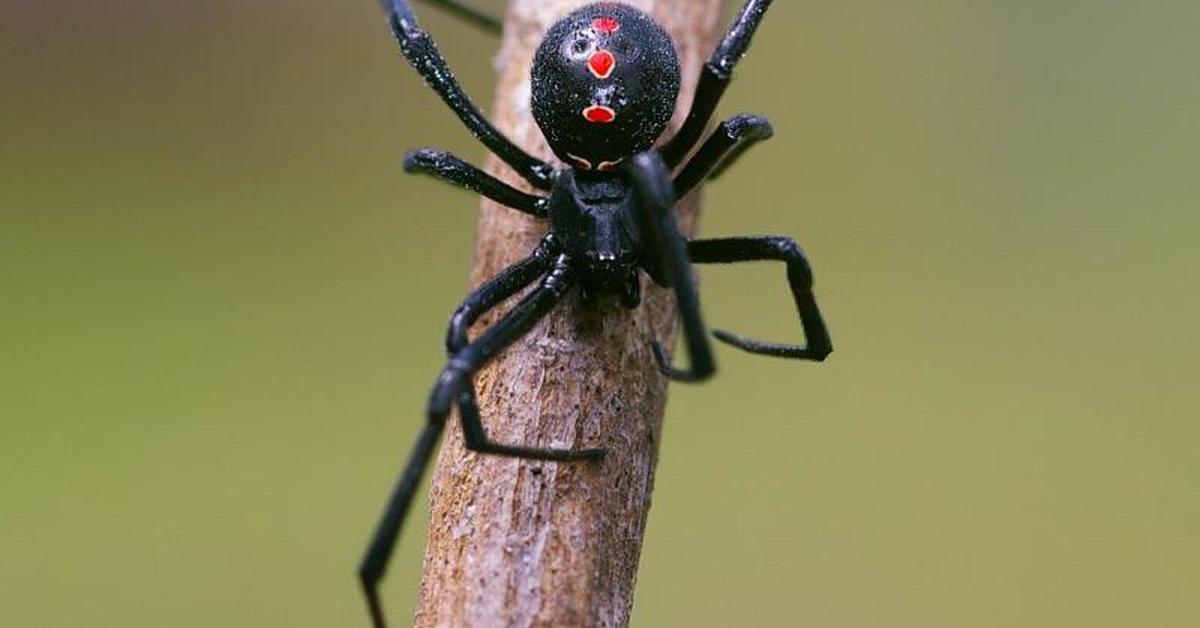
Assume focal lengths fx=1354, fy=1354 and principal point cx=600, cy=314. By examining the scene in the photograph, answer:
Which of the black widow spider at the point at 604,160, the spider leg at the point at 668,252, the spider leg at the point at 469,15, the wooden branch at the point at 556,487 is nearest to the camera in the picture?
A: the wooden branch at the point at 556,487

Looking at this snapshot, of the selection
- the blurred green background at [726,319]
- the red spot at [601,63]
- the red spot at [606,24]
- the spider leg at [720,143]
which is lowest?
the blurred green background at [726,319]

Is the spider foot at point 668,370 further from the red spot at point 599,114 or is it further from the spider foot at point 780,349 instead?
the red spot at point 599,114

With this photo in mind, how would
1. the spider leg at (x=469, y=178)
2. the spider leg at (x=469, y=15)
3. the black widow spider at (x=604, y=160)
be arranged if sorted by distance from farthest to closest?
1. the spider leg at (x=469, y=15)
2. the spider leg at (x=469, y=178)
3. the black widow spider at (x=604, y=160)

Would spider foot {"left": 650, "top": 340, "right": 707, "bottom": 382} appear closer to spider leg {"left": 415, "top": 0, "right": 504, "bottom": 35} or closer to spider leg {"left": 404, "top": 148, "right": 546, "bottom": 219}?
spider leg {"left": 404, "top": 148, "right": 546, "bottom": 219}

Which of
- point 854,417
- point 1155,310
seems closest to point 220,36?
point 854,417

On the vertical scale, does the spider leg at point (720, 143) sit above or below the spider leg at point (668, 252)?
above

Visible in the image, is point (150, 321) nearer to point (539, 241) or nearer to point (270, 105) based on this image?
point (270, 105)

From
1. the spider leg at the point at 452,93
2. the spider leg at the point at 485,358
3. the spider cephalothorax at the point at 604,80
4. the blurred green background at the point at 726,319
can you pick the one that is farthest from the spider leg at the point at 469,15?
the blurred green background at the point at 726,319

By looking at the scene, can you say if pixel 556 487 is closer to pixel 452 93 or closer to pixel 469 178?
pixel 469 178
